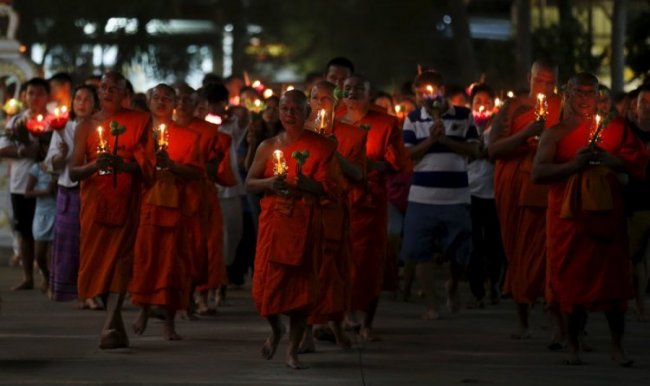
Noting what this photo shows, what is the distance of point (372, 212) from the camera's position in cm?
1427

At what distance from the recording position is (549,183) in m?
12.6

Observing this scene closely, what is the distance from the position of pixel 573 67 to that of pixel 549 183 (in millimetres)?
24341

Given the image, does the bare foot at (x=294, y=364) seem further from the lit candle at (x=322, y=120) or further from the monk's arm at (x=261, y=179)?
the lit candle at (x=322, y=120)

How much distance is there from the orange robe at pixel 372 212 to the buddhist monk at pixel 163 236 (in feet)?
4.17

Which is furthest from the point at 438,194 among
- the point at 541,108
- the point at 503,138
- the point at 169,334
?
the point at 169,334

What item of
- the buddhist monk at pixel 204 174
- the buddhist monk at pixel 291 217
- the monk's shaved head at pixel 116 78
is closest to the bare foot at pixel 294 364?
the buddhist monk at pixel 291 217

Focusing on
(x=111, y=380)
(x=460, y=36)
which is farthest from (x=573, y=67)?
(x=111, y=380)

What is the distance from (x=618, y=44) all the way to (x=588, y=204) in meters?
18.7

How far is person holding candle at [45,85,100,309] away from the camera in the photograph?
15544mm

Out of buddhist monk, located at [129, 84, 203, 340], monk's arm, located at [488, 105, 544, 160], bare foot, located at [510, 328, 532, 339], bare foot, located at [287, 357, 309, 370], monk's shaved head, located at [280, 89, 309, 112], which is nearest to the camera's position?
bare foot, located at [287, 357, 309, 370]

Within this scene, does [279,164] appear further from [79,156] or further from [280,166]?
[79,156]

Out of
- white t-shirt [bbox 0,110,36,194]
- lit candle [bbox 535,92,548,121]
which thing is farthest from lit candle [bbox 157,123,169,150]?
white t-shirt [bbox 0,110,36,194]

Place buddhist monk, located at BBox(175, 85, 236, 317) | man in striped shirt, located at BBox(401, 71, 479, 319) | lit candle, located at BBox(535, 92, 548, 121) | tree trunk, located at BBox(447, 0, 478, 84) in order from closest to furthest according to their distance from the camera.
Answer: lit candle, located at BBox(535, 92, 548, 121), buddhist monk, located at BBox(175, 85, 236, 317), man in striped shirt, located at BBox(401, 71, 479, 319), tree trunk, located at BBox(447, 0, 478, 84)

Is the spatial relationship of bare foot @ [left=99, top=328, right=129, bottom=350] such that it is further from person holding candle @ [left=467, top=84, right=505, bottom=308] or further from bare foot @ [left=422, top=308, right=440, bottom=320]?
person holding candle @ [left=467, top=84, right=505, bottom=308]
